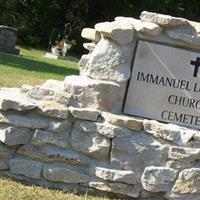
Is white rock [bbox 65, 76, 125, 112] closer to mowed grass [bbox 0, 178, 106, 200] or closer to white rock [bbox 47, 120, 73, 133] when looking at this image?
white rock [bbox 47, 120, 73, 133]

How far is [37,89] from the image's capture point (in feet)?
16.5

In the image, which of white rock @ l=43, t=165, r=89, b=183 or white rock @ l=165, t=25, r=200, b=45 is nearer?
white rock @ l=43, t=165, r=89, b=183

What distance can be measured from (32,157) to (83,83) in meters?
0.69

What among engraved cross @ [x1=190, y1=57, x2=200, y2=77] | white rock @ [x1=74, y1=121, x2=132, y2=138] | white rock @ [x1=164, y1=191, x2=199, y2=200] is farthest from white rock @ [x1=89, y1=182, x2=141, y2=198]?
engraved cross @ [x1=190, y1=57, x2=200, y2=77]

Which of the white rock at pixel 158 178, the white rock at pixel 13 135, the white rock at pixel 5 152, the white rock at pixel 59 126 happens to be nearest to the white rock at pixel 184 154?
the white rock at pixel 158 178

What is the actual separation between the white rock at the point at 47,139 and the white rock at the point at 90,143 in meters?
0.07

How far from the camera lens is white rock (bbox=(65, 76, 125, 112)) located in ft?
16.2

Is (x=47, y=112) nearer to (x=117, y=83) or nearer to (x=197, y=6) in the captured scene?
(x=117, y=83)

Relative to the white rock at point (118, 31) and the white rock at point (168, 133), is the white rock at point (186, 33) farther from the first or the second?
the white rock at point (168, 133)

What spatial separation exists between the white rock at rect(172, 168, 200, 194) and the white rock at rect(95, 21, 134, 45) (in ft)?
3.64

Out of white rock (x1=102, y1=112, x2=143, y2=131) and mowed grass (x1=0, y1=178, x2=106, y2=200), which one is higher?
white rock (x1=102, y1=112, x2=143, y2=131)

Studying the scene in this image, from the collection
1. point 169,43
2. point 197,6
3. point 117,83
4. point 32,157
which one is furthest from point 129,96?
point 197,6

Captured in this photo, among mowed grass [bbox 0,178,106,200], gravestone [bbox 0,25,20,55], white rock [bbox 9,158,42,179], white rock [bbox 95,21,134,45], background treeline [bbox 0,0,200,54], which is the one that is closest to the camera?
mowed grass [bbox 0,178,106,200]

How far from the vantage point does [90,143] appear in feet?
15.7
